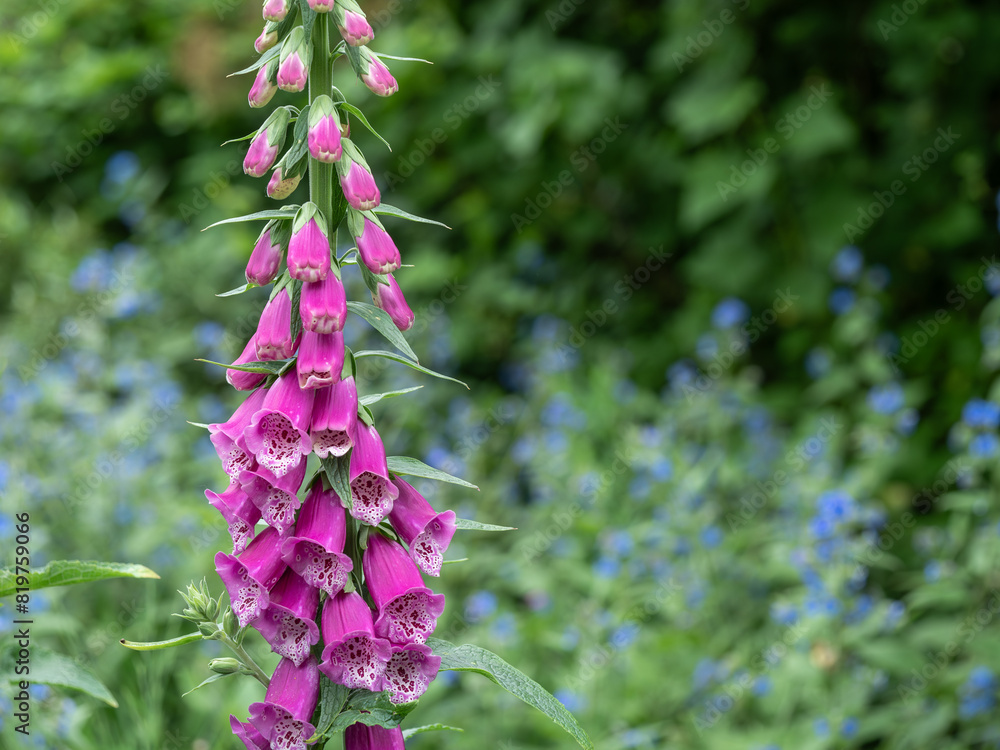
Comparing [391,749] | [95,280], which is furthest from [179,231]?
[391,749]

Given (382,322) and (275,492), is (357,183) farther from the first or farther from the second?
(275,492)

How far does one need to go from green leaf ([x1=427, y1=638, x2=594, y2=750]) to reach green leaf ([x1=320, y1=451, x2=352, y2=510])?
0.21m

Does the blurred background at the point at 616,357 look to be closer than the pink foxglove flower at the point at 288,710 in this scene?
No

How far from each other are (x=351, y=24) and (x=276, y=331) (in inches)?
14.1

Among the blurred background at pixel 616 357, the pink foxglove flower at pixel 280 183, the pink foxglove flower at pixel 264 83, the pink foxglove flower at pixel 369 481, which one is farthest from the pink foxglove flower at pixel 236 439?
the blurred background at pixel 616 357

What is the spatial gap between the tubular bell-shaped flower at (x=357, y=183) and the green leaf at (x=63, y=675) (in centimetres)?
66

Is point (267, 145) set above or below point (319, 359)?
A: above

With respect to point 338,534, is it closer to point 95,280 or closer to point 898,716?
point 898,716

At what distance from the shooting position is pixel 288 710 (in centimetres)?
104

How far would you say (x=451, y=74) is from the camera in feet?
15.6

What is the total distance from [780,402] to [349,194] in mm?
3259

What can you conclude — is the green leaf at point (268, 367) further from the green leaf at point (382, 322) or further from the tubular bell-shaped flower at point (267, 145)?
the tubular bell-shaped flower at point (267, 145)

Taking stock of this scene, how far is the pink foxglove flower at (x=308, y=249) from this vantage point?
3.39ft

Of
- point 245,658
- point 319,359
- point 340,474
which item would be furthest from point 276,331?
point 245,658
